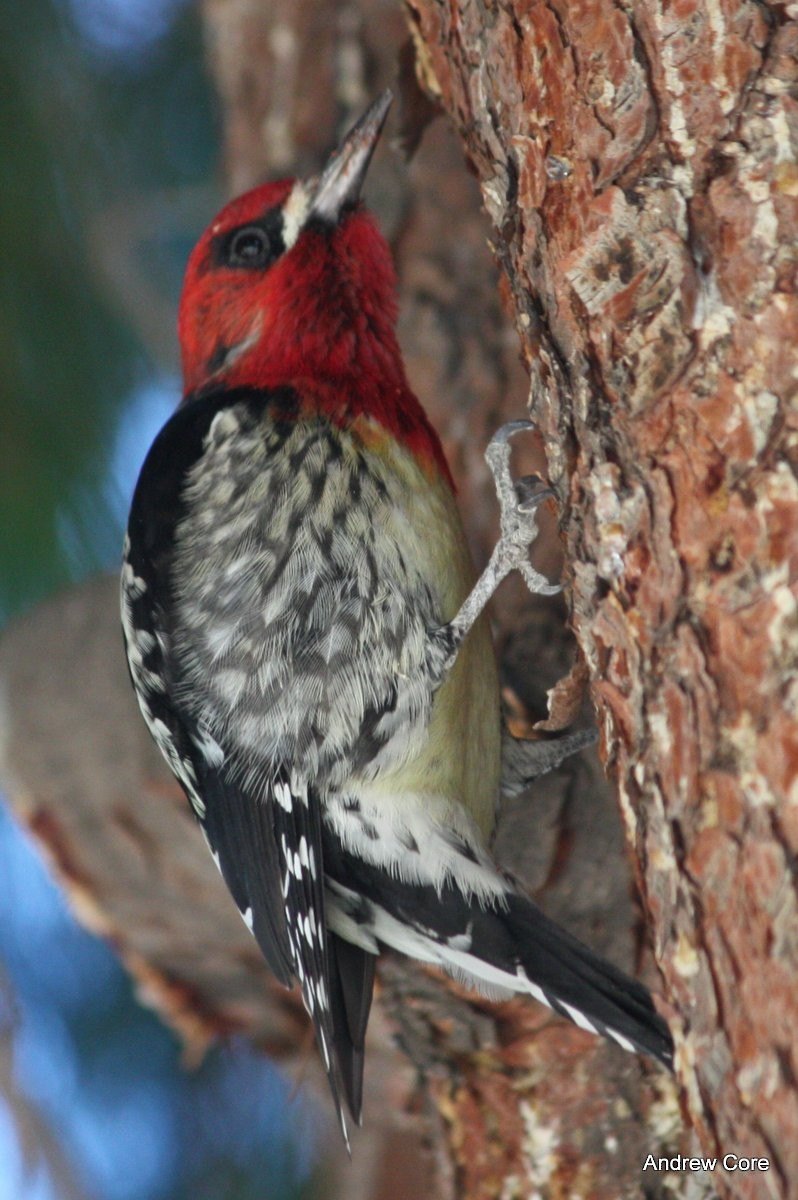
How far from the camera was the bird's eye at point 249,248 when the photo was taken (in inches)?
109

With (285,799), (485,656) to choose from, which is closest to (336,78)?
(485,656)

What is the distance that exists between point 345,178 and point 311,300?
0.30m

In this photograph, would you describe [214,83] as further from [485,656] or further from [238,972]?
[238,972]

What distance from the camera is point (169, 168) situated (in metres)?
4.10

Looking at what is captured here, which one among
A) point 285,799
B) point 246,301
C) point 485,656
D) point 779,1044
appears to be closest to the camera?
point 779,1044

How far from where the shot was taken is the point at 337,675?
2.30 meters

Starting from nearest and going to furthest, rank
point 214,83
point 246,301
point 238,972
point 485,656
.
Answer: point 485,656 < point 246,301 < point 238,972 < point 214,83

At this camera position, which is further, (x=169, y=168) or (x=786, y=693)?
(x=169, y=168)

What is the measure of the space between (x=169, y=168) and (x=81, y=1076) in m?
2.77

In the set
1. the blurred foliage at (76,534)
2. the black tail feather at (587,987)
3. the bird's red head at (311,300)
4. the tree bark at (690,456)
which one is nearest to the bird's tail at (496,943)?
the black tail feather at (587,987)

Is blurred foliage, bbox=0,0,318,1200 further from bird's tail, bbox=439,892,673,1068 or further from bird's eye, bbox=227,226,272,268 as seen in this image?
bird's tail, bbox=439,892,673,1068

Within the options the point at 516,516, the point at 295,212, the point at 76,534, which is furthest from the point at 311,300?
the point at 76,534

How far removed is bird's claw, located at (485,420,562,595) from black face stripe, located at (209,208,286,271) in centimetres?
74

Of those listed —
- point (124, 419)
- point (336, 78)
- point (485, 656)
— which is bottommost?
point (485, 656)
